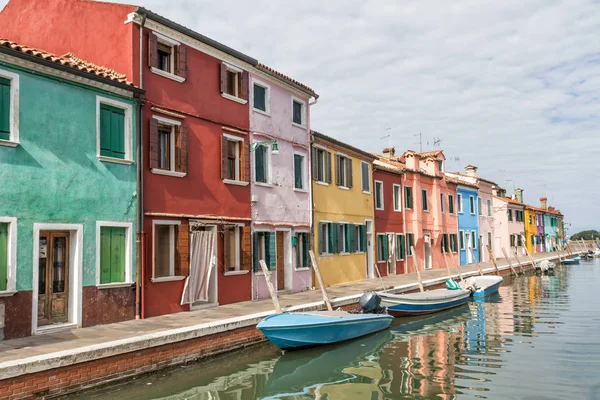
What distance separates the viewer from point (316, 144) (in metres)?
22.0

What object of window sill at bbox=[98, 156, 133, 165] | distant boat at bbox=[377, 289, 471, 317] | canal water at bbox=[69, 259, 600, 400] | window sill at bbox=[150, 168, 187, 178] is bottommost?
canal water at bbox=[69, 259, 600, 400]

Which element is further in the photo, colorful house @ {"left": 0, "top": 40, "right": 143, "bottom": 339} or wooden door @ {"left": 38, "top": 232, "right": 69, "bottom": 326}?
wooden door @ {"left": 38, "top": 232, "right": 69, "bottom": 326}

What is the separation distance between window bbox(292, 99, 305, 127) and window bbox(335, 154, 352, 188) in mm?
3405

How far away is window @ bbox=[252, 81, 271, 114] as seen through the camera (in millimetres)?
18297

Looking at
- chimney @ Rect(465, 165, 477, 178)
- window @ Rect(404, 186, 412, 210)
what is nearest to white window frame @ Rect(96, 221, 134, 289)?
window @ Rect(404, 186, 412, 210)

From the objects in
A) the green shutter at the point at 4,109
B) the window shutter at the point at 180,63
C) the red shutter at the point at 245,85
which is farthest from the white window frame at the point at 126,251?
the red shutter at the point at 245,85

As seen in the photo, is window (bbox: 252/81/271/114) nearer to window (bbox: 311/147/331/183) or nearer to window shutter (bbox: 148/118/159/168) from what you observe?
window (bbox: 311/147/331/183)

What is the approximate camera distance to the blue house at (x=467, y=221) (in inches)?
1551

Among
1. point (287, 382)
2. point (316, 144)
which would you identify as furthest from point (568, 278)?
point (287, 382)

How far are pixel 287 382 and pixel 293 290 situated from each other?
8936mm

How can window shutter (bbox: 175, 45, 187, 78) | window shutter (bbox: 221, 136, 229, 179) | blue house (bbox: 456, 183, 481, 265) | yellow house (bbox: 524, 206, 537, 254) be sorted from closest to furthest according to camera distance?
1. window shutter (bbox: 175, 45, 187, 78)
2. window shutter (bbox: 221, 136, 229, 179)
3. blue house (bbox: 456, 183, 481, 265)
4. yellow house (bbox: 524, 206, 537, 254)

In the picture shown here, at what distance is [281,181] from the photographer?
1939 centimetres

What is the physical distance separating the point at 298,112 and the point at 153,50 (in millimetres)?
7985

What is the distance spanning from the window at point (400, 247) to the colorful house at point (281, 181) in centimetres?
1068
